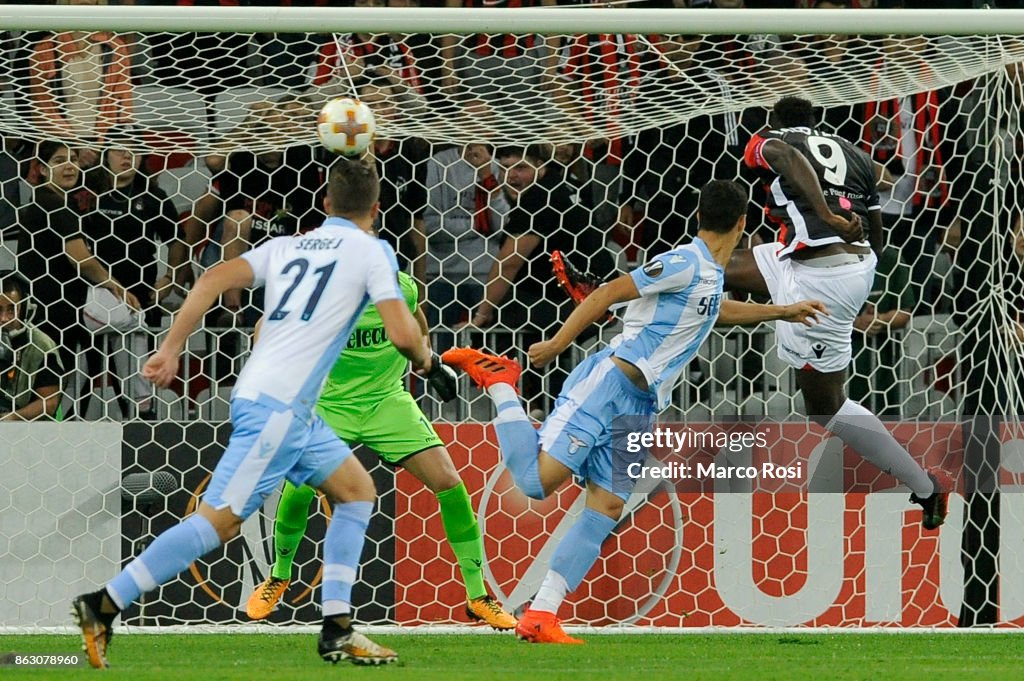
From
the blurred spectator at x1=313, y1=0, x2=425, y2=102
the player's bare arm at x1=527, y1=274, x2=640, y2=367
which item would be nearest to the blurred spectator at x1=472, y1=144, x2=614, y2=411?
the blurred spectator at x1=313, y1=0, x2=425, y2=102

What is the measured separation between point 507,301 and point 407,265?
1.69 ft

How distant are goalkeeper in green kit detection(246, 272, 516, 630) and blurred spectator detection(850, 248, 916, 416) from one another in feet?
7.36

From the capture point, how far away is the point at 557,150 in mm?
7902

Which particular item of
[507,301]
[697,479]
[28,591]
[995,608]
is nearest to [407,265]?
[507,301]

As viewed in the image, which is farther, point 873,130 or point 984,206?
point 873,130

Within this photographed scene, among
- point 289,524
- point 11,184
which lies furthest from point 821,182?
point 11,184

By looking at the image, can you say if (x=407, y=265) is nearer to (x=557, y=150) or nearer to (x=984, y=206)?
(x=557, y=150)

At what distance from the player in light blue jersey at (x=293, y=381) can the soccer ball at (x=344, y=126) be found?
0.87 meters

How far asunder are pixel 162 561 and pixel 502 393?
1.86 metres

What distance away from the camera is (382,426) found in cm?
629

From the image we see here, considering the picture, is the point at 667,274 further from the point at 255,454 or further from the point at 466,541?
the point at 255,454

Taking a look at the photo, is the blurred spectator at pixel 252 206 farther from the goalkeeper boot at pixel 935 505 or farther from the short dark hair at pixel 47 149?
the goalkeeper boot at pixel 935 505

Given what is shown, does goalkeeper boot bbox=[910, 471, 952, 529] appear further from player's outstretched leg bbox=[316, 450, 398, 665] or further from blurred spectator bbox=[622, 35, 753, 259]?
player's outstretched leg bbox=[316, 450, 398, 665]

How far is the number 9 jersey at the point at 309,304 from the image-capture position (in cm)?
478
